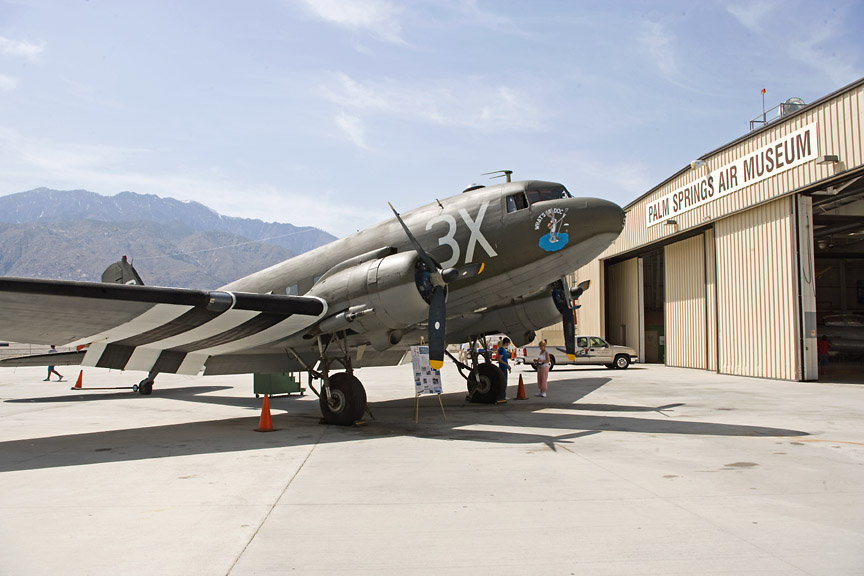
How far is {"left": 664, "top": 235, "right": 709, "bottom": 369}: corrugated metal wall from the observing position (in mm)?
30359

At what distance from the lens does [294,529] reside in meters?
5.11

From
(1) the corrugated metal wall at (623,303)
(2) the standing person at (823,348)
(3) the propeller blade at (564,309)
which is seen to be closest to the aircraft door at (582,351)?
(1) the corrugated metal wall at (623,303)

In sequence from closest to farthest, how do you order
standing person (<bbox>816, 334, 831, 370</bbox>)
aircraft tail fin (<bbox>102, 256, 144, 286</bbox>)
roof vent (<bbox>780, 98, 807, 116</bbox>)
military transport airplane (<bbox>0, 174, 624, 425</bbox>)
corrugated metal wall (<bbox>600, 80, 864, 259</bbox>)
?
military transport airplane (<bbox>0, 174, 624, 425</bbox>), corrugated metal wall (<bbox>600, 80, 864, 259</bbox>), aircraft tail fin (<bbox>102, 256, 144, 286</bbox>), roof vent (<bbox>780, 98, 807, 116</bbox>), standing person (<bbox>816, 334, 831, 370</bbox>)

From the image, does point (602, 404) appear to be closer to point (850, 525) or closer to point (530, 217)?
point (530, 217)

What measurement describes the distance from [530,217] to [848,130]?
44.0ft

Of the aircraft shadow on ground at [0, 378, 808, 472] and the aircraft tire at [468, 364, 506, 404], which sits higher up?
the aircraft tire at [468, 364, 506, 404]

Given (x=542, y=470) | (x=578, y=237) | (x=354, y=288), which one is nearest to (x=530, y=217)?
(x=578, y=237)

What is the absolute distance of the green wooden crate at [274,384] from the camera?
60.5 feet

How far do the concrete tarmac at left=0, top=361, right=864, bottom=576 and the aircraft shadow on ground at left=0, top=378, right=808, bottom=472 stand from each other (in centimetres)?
7

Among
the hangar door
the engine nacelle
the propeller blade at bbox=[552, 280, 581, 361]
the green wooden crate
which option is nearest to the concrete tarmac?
the engine nacelle

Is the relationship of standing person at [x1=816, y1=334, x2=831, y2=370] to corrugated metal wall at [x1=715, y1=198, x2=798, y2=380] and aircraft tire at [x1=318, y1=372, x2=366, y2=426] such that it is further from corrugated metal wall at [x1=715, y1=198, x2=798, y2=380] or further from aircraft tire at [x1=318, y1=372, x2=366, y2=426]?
aircraft tire at [x1=318, y1=372, x2=366, y2=426]

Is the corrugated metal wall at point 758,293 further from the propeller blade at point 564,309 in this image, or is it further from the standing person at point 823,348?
the propeller blade at point 564,309

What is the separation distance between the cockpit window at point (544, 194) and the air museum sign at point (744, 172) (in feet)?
42.4

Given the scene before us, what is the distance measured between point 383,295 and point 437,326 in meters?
1.17
